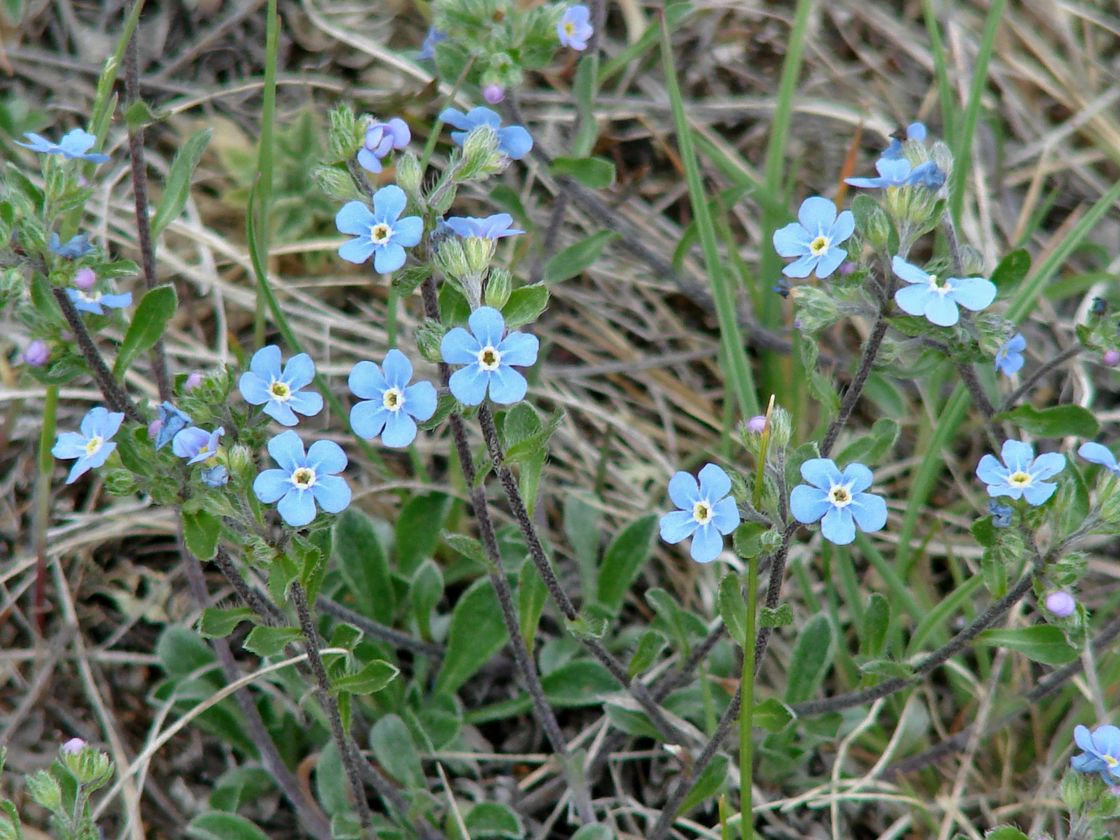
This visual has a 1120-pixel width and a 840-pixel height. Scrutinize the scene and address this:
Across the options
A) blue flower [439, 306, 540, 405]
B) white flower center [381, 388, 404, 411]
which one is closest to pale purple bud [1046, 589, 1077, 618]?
blue flower [439, 306, 540, 405]

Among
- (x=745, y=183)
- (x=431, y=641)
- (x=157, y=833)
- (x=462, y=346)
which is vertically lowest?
(x=157, y=833)

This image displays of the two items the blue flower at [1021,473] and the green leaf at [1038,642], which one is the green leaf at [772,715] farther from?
the blue flower at [1021,473]

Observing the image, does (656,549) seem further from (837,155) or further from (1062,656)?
(837,155)

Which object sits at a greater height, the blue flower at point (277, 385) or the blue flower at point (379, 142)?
the blue flower at point (379, 142)

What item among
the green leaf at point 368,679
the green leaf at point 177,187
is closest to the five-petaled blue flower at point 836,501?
the green leaf at point 368,679

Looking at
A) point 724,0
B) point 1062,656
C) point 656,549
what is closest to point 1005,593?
point 1062,656

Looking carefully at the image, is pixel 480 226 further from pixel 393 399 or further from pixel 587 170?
pixel 587 170
